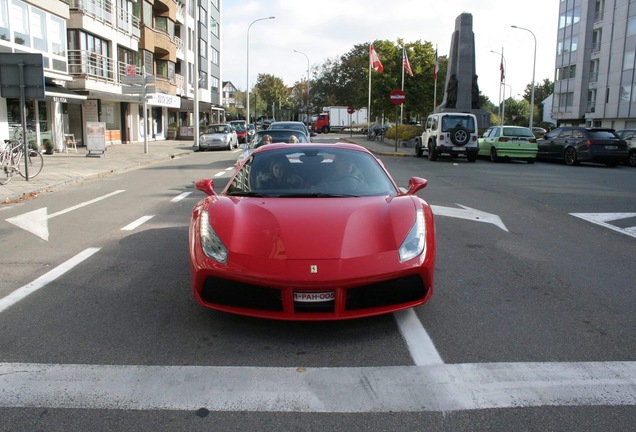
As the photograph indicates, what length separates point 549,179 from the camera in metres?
16.3

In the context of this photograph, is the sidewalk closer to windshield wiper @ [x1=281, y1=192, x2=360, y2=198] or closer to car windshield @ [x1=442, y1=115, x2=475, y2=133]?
windshield wiper @ [x1=281, y1=192, x2=360, y2=198]

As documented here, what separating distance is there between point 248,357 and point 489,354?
159 cm

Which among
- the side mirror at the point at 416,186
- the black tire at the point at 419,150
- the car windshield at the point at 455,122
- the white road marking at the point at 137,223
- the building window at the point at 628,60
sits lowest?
the white road marking at the point at 137,223

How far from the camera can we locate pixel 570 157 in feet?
75.9

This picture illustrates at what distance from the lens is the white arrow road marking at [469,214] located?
8991 millimetres

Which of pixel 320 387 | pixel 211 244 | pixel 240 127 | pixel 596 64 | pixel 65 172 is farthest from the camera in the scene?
pixel 596 64

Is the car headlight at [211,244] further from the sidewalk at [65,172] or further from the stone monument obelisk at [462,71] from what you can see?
the stone monument obelisk at [462,71]

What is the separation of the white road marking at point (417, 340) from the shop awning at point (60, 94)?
22.7 meters

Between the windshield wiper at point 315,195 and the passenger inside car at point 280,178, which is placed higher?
the passenger inside car at point 280,178

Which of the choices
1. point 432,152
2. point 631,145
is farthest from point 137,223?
point 631,145

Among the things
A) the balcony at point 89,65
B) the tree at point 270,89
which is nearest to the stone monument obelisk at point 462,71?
the balcony at point 89,65

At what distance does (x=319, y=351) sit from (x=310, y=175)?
2056 mm

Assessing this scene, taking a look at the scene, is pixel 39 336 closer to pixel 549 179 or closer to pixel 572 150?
pixel 549 179

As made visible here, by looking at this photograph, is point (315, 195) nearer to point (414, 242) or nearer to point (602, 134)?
point (414, 242)
